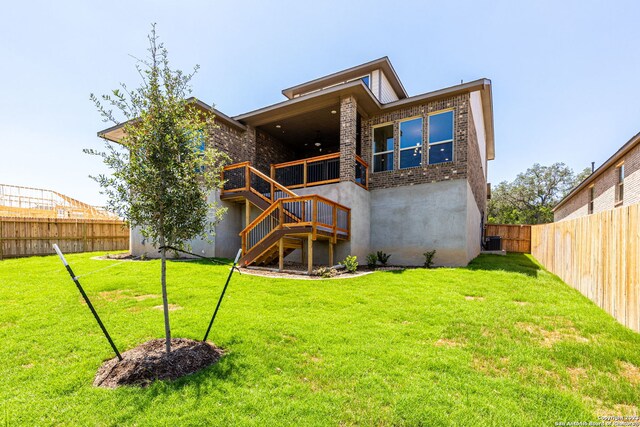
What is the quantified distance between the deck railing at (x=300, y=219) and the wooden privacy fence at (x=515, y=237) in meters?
15.1

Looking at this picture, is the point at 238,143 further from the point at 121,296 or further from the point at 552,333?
the point at 552,333

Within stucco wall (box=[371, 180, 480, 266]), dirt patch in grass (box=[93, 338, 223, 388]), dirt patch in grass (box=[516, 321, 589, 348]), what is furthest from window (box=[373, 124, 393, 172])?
dirt patch in grass (box=[93, 338, 223, 388])

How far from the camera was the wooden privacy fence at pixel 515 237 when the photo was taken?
19.3 meters

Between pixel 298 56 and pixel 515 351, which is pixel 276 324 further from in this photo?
pixel 298 56

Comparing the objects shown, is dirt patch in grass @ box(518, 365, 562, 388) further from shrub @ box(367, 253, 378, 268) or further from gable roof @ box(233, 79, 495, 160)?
gable roof @ box(233, 79, 495, 160)

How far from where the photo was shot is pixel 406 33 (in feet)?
34.3

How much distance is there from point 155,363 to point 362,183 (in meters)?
9.58

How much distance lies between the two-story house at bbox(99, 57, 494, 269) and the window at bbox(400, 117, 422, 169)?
0.13 feet

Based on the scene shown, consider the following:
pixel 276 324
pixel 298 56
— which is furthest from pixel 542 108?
pixel 276 324

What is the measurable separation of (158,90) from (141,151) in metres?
0.77

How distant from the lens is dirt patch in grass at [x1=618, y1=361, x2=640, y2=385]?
2.99 meters

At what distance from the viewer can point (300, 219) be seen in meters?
9.18

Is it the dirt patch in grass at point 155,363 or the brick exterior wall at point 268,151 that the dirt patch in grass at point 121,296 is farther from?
the brick exterior wall at point 268,151

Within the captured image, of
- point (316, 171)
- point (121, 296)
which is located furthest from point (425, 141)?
point (121, 296)
